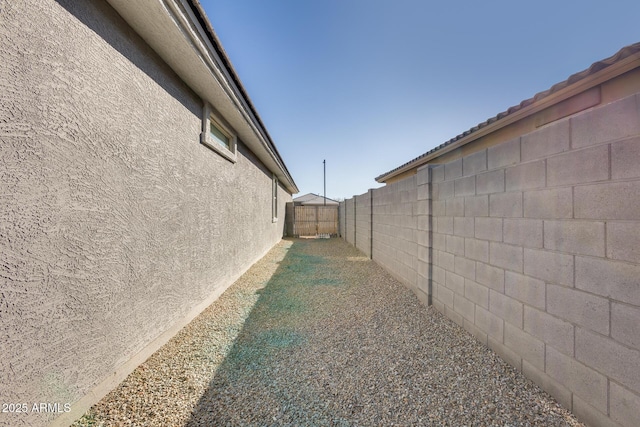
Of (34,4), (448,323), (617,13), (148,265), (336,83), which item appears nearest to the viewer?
(34,4)

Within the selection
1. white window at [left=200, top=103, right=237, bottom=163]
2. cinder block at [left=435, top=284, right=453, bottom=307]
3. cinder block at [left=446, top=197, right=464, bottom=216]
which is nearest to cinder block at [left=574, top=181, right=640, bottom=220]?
cinder block at [left=446, top=197, right=464, bottom=216]

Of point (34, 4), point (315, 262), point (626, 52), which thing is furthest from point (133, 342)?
point (626, 52)

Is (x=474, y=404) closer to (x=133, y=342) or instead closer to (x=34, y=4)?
(x=133, y=342)

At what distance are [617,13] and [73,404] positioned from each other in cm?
861

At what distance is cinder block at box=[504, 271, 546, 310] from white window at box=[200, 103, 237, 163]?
4.29 m

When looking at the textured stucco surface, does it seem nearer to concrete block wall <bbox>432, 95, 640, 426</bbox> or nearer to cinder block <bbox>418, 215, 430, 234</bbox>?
concrete block wall <bbox>432, 95, 640, 426</bbox>

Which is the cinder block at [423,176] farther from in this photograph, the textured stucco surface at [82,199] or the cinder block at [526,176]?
the textured stucco surface at [82,199]

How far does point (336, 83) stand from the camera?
7930 millimetres

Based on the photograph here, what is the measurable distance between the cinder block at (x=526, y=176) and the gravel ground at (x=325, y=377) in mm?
1722

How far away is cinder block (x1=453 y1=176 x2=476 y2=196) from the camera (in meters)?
2.93

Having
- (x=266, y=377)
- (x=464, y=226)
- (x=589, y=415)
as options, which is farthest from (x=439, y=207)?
(x=266, y=377)

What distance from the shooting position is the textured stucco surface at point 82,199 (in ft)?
4.46

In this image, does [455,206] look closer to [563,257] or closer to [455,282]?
[455,282]

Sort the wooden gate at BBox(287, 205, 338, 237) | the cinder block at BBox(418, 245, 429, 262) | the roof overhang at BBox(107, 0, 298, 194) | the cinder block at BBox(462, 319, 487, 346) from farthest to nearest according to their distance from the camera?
1. the wooden gate at BBox(287, 205, 338, 237)
2. the cinder block at BBox(418, 245, 429, 262)
3. the cinder block at BBox(462, 319, 487, 346)
4. the roof overhang at BBox(107, 0, 298, 194)
